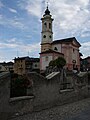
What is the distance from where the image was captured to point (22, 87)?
8.30m

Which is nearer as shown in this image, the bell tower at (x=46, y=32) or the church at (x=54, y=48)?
the church at (x=54, y=48)

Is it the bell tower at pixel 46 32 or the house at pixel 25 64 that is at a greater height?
the bell tower at pixel 46 32

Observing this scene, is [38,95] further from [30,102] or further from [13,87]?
[13,87]

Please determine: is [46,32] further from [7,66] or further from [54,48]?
[7,66]

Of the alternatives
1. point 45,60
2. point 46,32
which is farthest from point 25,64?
point 45,60

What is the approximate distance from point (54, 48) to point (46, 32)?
262 inches

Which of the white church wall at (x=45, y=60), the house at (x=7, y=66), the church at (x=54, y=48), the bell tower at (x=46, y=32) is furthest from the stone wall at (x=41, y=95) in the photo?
the house at (x=7, y=66)

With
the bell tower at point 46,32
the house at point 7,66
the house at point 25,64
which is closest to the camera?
the bell tower at point 46,32

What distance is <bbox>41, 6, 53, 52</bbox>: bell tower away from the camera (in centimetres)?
5778

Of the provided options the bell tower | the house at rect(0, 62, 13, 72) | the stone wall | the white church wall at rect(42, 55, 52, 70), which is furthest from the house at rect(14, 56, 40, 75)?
the stone wall

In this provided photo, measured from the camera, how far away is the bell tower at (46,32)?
57.8 m

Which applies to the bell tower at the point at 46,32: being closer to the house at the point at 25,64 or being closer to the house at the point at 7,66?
the house at the point at 25,64

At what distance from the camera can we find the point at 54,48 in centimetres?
5541

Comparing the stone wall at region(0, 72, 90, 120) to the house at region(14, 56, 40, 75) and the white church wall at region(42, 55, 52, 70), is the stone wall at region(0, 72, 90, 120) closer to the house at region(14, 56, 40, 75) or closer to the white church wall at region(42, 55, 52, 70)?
the white church wall at region(42, 55, 52, 70)
